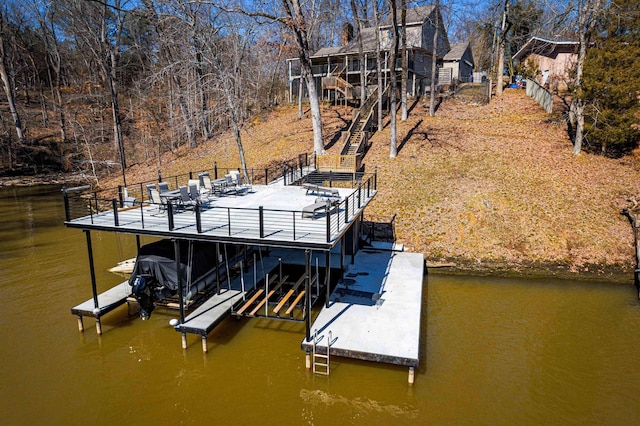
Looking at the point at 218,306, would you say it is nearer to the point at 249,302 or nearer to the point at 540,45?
the point at 249,302

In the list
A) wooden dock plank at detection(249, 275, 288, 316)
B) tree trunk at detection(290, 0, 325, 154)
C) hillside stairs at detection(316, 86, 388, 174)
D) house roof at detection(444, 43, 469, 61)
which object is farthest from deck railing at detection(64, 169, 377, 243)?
house roof at detection(444, 43, 469, 61)

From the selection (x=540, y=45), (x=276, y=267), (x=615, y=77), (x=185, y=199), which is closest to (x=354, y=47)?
(x=540, y=45)

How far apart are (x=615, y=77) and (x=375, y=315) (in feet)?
63.6

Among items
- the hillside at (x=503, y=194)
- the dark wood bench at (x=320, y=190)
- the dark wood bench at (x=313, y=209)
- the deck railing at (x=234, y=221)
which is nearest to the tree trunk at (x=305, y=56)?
the hillside at (x=503, y=194)

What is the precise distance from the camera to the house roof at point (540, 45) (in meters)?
30.1

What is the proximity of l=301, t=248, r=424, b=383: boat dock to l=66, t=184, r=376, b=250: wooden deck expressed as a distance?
254 centimetres

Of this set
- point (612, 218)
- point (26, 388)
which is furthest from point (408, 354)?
point (612, 218)

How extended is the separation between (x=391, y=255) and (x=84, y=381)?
1119cm

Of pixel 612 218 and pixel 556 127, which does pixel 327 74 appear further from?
pixel 612 218

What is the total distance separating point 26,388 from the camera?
9.20 m

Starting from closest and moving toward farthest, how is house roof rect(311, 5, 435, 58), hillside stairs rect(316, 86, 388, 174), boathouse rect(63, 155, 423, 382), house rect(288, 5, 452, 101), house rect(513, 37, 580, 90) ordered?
boathouse rect(63, 155, 423, 382) < hillside stairs rect(316, 86, 388, 174) < house rect(513, 37, 580, 90) < house rect(288, 5, 452, 101) < house roof rect(311, 5, 435, 58)

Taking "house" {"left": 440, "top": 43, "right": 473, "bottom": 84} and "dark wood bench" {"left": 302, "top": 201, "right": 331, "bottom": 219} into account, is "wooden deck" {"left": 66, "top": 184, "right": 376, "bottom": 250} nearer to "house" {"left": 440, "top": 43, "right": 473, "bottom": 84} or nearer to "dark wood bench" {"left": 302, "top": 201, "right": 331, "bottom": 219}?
"dark wood bench" {"left": 302, "top": 201, "right": 331, "bottom": 219}

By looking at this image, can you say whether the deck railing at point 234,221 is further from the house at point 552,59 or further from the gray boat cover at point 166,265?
the house at point 552,59

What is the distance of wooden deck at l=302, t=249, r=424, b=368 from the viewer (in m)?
9.49
